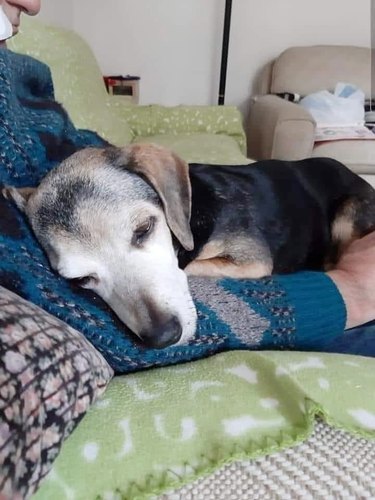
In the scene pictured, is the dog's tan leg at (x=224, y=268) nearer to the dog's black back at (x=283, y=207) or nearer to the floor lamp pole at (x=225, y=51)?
the dog's black back at (x=283, y=207)

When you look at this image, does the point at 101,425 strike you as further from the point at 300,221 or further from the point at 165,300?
the point at 300,221

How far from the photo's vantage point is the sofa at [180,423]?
2.04 feet

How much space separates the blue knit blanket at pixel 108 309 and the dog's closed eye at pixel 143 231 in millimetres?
130

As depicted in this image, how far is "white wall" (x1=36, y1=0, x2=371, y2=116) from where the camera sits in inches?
175

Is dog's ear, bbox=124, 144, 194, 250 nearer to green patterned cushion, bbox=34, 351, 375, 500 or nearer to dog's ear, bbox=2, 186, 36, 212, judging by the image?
dog's ear, bbox=2, 186, 36, 212

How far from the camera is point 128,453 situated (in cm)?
72

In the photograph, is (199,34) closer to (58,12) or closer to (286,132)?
(58,12)

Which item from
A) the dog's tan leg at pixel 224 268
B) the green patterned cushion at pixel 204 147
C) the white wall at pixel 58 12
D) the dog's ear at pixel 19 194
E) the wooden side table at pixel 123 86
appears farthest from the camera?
the wooden side table at pixel 123 86

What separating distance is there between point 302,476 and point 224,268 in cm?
65

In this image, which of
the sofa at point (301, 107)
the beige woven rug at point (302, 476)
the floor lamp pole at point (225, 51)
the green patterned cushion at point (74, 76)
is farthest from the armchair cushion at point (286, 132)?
the beige woven rug at point (302, 476)

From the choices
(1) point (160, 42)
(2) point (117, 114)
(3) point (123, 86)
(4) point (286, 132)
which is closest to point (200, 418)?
(2) point (117, 114)

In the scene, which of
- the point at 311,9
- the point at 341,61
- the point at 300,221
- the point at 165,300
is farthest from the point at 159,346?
the point at 311,9

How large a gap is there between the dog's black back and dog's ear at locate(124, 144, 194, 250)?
0.08 meters

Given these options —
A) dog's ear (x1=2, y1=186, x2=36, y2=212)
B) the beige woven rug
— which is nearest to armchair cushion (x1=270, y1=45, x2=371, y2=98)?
dog's ear (x1=2, y1=186, x2=36, y2=212)
